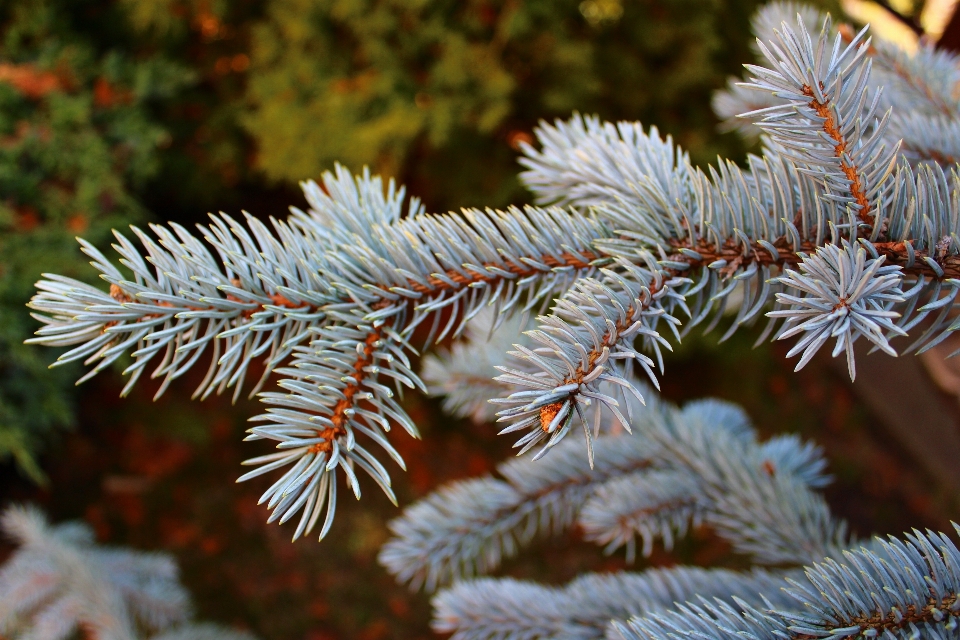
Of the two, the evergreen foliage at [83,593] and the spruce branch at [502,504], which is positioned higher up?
the spruce branch at [502,504]

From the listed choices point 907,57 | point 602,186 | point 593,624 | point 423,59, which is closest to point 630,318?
point 602,186

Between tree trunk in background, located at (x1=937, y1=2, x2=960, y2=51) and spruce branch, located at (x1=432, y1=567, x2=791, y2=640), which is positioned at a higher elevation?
tree trunk in background, located at (x1=937, y1=2, x2=960, y2=51)

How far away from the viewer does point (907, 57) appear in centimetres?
64

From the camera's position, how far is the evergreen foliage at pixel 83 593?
111 cm

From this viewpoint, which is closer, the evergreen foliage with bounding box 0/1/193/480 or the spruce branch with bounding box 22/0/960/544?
the spruce branch with bounding box 22/0/960/544

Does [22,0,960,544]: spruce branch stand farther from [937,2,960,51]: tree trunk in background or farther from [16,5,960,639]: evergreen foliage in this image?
[937,2,960,51]: tree trunk in background

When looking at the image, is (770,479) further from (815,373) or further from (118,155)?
(815,373)

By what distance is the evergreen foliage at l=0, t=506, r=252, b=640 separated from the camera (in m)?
1.11

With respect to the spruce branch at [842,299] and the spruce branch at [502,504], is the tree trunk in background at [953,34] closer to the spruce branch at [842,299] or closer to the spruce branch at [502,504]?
the spruce branch at [502,504]

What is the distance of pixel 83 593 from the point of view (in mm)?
1139

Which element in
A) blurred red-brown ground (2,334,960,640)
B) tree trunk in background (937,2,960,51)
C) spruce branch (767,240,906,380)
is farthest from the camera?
blurred red-brown ground (2,334,960,640)

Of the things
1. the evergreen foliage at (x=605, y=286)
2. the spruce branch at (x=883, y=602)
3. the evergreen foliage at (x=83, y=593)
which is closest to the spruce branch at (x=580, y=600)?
the evergreen foliage at (x=605, y=286)

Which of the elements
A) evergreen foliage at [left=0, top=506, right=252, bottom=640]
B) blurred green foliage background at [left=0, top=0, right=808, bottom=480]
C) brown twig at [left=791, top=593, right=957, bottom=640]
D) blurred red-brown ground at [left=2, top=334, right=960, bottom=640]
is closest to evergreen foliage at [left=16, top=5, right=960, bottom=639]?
brown twig at [left=791, top=593, right=957, bottom=640]

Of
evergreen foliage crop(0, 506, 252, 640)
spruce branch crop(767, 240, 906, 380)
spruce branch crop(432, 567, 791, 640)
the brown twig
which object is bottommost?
evergreen foliage crop(0, 506, 252, 640)
